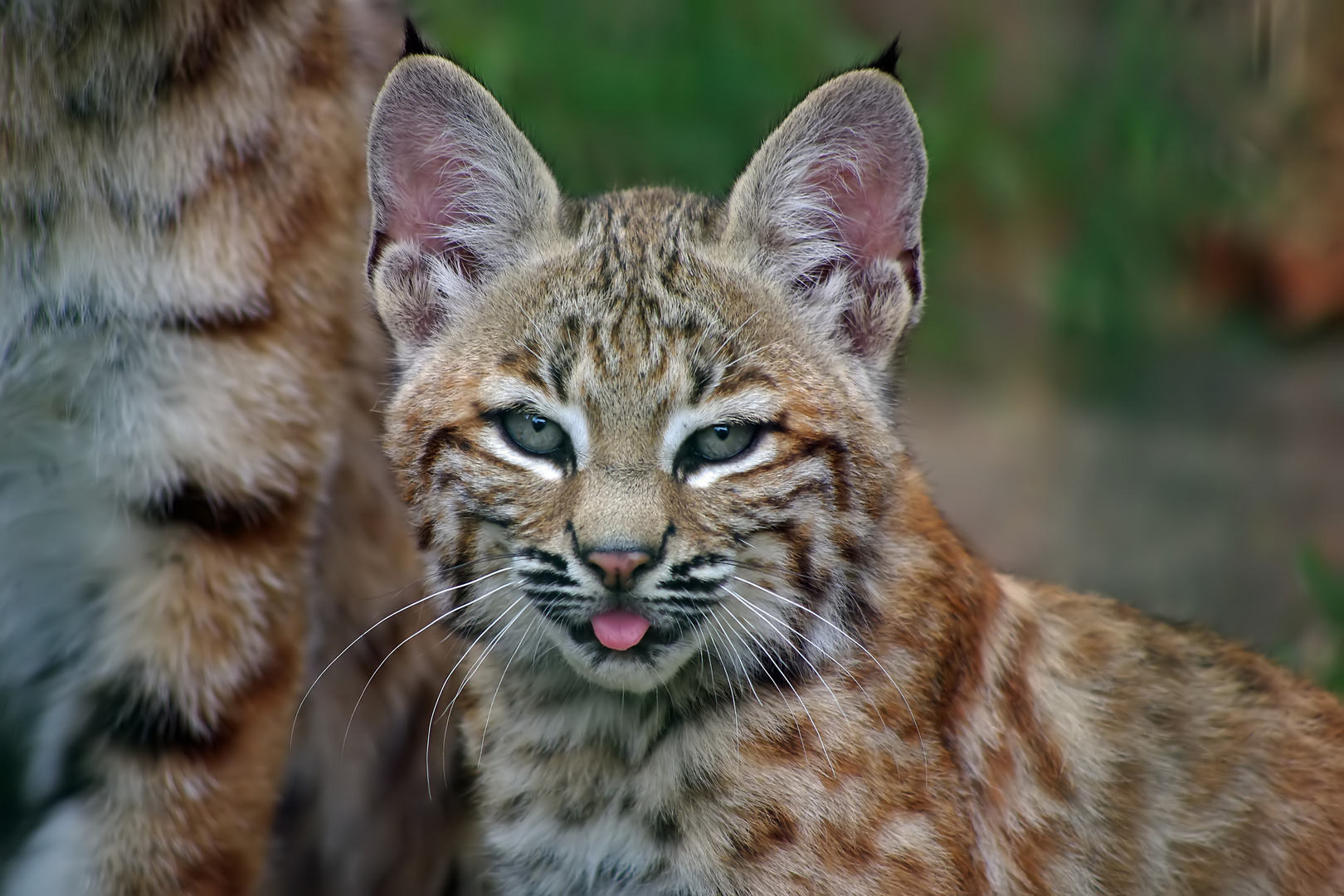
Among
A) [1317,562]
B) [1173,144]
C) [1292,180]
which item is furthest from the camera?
[1292,180]

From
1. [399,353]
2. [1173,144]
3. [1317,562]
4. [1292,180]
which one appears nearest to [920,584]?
[399,353]

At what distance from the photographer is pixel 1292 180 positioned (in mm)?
6375

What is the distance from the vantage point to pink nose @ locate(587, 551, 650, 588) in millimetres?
2578

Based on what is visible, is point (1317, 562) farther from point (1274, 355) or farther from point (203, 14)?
point (203, 14)

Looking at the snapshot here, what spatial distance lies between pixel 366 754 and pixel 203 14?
1.87 metres

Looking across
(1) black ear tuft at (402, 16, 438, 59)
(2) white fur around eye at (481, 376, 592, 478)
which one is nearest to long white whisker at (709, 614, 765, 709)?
(2) white fur around eye at (481, 376, 592, 478)

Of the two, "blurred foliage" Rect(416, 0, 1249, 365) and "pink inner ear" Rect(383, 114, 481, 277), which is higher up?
"blurred foliage" Rect(416, 0, 1249, 365)

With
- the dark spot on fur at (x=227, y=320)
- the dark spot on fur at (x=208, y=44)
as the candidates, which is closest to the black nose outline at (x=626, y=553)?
the dark spot on fur at (x=227, y=320)

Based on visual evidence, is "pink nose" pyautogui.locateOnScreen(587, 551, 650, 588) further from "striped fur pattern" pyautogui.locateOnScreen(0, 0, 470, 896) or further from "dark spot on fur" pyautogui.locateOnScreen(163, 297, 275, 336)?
"dark spot on fur" pyautogui.locateOnScreen(163, 297, 275, 336)

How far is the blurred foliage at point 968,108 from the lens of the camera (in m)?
5.52

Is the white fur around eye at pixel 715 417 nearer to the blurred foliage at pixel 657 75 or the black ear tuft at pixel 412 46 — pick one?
the black ear tuft at pixel 412 46

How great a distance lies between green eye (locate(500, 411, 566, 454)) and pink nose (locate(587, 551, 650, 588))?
0.90 feet

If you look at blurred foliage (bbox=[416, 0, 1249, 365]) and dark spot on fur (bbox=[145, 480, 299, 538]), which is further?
blurred foliage (bbox=[416, 0, 1249, 365])

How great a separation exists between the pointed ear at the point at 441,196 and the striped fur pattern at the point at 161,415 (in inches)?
14.8
